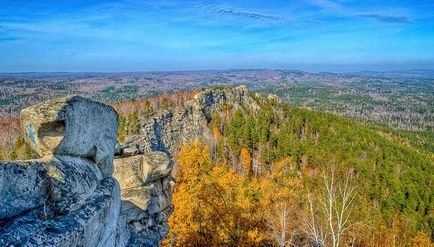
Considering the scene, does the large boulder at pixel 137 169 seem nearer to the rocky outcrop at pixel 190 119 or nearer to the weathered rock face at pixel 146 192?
the weathered rock face at pixel 146 192

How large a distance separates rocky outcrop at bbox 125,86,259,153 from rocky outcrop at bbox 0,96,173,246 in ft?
258

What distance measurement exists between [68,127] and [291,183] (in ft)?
158

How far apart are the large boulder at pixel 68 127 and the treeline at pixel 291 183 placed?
41.9 ft

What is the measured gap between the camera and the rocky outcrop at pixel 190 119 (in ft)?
331

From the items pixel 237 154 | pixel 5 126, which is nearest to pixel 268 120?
pixel 237 154

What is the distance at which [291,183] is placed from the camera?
53.0m

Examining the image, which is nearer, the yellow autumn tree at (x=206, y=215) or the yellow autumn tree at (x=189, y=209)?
the yellow autumn tree at (x=189, y=209)

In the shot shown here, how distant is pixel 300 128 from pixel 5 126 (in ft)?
428

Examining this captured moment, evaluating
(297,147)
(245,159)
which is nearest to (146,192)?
(245,159)

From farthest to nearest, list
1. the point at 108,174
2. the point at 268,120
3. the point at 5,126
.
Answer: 1. the point at 5,126
2. the point at 268,120
3. the point at 108,174

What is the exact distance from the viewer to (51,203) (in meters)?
7.50

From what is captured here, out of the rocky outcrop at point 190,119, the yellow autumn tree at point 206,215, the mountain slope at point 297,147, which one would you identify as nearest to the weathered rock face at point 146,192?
the yellow autumn tree at point 206,215

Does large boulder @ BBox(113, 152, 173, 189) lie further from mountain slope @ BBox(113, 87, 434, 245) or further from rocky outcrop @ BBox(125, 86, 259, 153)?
rocky outcrop @ BBox(125, 86, 259, 153)

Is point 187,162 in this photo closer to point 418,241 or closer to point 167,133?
point 418,241
